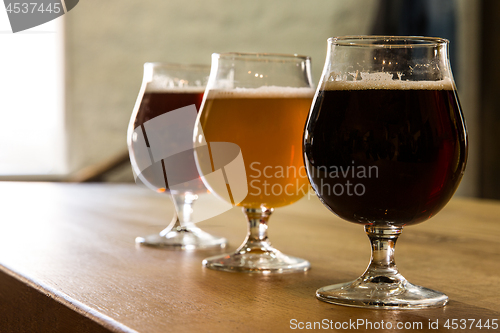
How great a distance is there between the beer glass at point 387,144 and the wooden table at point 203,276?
57 millimetres

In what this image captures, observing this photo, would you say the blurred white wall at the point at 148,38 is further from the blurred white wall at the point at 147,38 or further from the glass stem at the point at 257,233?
the glass stem at the point at 257,233

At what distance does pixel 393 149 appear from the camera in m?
0.56

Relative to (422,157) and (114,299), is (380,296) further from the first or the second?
(114,299)

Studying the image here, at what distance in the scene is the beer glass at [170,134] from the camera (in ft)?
3.15

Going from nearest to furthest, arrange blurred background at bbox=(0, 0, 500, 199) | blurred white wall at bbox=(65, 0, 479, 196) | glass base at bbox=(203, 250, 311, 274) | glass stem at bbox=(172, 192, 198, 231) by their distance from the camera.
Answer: glass base at bbox=(203, 250, 311, 274) < glass stem at bbox=(172, 192, 198, 231) < blurred background at bbox=(0, 0, 500, 199) < blurred white wall at bbox=(65, 0, 479, 196)

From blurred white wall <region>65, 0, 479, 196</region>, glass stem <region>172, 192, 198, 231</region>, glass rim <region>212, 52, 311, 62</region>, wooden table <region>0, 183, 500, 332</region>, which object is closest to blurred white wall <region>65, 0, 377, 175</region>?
blurred white wall <region>65, 0, 479, 196</region>

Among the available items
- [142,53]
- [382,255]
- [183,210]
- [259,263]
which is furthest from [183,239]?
[142,53]

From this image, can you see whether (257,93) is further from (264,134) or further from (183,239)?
(183,239)

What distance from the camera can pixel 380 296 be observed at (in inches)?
21.7

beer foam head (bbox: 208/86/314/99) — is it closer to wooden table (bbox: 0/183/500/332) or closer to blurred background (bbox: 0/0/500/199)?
wooden table (bbox: 0/183/500/332)

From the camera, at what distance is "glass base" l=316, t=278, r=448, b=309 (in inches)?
20.9

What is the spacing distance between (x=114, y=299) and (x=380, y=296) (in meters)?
0.24

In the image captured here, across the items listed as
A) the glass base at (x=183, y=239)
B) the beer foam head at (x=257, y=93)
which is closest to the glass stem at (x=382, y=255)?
the beer foam head at (x=257, y=93)

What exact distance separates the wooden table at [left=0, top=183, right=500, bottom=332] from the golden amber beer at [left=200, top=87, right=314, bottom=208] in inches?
4.3
